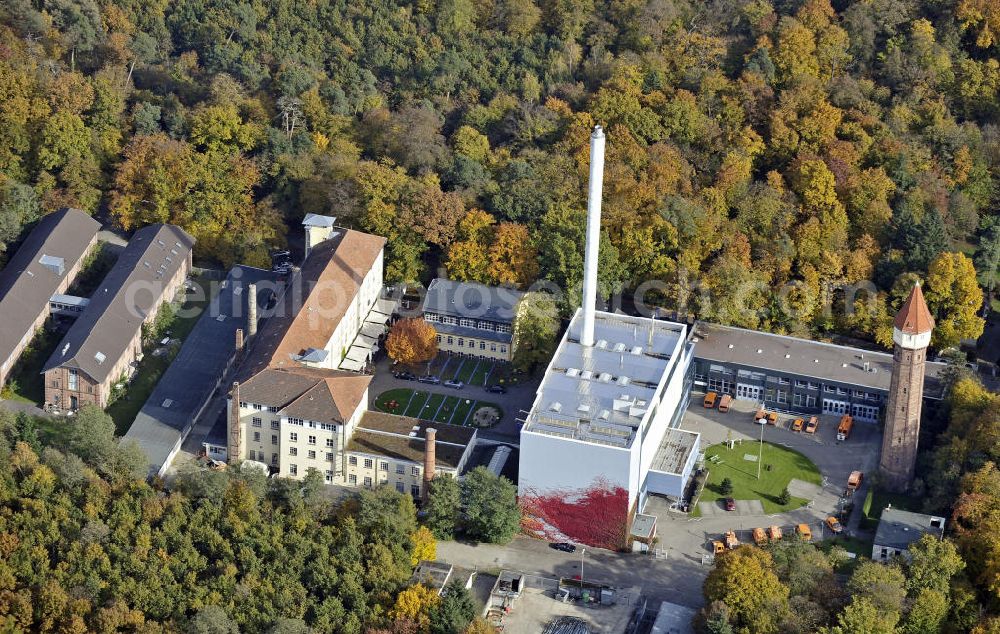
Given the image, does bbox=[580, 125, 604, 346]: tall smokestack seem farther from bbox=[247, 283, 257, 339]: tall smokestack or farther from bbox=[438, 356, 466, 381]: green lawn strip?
bbox=[247, 283, 257, 339]: tall smokestack

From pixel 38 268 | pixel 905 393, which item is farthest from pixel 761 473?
pixel 38 268

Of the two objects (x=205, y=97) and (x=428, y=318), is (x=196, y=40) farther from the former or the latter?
(x=428, y=318)

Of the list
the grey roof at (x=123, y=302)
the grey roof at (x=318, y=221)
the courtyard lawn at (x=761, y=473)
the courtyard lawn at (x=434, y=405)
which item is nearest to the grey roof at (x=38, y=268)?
the grey roof at (x=123, y=302)

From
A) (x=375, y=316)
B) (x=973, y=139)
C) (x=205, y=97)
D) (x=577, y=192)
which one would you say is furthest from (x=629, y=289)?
(x=205, y=97)

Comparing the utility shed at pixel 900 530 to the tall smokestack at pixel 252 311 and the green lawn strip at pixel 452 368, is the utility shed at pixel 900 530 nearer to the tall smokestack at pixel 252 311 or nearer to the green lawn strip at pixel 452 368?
the green lawn strip at pixel 452 368

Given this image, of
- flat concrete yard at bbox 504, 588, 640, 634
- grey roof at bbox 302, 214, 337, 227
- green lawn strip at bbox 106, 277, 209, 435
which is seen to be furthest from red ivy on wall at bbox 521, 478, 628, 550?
grey roof at bbox 302, 214, 337, 227

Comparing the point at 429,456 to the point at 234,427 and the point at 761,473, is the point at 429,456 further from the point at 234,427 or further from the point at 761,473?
the point at 761,473
